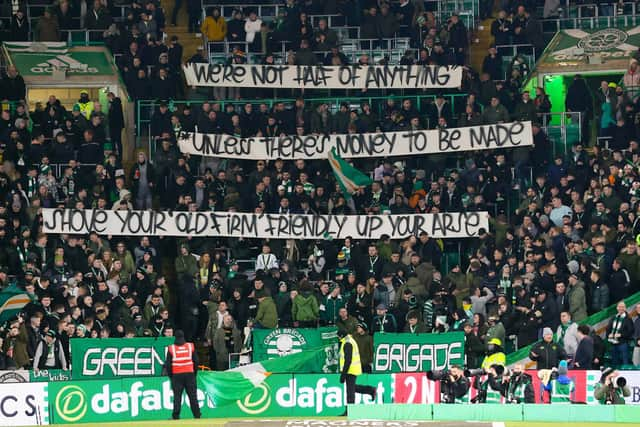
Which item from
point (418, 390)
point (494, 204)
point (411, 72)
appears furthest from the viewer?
point (411, 72)

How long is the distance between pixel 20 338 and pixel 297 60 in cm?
1087

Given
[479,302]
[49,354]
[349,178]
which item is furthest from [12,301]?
[479,302]

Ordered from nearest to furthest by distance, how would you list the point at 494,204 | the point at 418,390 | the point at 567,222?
the point at 418,390 < the point at 567,222 < the point at 494,204

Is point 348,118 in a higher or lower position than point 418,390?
higher

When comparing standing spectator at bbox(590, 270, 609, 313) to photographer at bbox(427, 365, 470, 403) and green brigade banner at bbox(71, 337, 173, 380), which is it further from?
green brigade banner at bbox(71, 337, 173, 380)

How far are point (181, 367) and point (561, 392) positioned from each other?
21.5 feet

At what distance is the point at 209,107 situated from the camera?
120ft

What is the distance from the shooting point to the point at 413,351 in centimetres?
3091

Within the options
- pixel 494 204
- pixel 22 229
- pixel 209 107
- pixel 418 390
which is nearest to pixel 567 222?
pixel 494 204

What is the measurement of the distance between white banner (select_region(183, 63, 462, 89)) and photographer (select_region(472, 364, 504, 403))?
1058 centimetres

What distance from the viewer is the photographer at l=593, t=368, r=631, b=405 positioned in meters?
27.7

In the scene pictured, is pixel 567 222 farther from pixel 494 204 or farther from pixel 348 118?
pixel 348 118

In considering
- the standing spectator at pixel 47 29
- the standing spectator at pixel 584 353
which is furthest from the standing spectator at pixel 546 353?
the standing spectator at pixel 47 29

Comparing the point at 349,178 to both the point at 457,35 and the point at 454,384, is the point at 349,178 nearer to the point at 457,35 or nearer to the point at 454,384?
the point at 457,35
